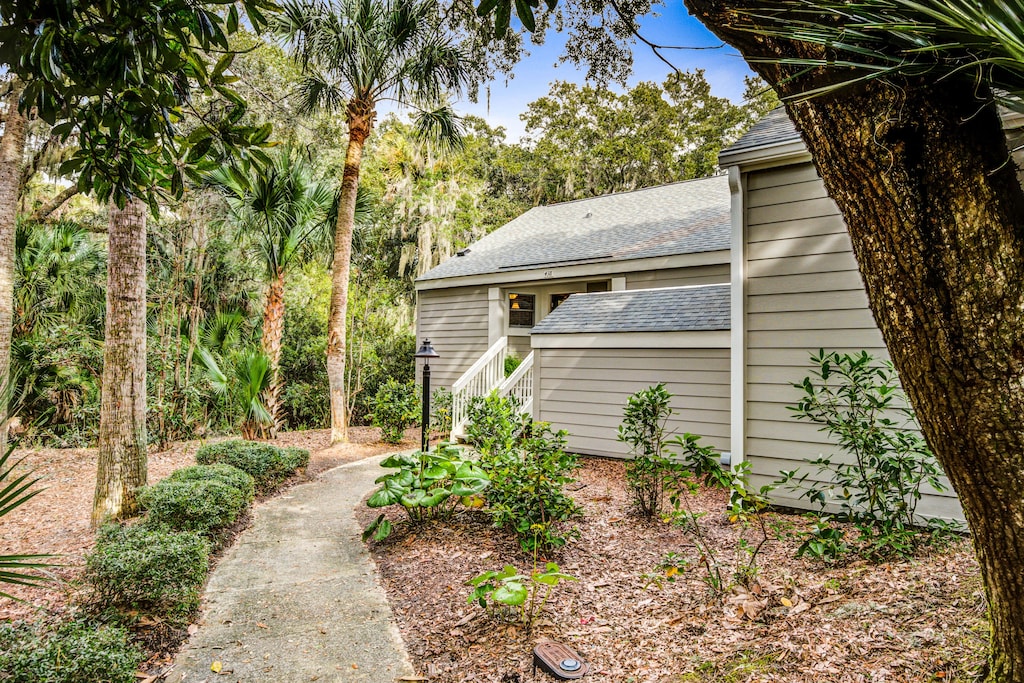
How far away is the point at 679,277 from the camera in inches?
317

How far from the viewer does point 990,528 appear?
3.92 feet

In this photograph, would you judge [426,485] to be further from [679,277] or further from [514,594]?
[679,277]

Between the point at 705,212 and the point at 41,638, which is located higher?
the point at 705,212

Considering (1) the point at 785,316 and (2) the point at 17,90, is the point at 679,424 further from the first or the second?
(2) the point at 17,90

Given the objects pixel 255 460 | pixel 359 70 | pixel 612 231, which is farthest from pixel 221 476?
pixel 612 231

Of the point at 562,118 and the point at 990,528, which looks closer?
the point at 990,528

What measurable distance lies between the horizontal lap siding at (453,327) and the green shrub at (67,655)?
833 cm

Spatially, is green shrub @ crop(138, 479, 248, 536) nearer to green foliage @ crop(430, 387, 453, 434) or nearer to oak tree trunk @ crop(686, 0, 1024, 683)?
green foliage @ crop(430, 387, 453, 434)

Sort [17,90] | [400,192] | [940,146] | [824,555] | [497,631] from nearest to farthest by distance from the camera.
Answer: [940,146]
[497,631]
[824,555]
[17,90]
[400,192]

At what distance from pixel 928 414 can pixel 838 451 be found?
363cm

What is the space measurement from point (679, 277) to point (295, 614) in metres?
6.74

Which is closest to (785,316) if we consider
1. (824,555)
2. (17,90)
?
(824,555)

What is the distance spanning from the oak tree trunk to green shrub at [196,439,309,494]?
639cm

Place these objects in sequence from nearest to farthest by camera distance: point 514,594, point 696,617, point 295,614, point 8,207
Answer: point 514,594
point 696,617
point 295,614
point 8,207
